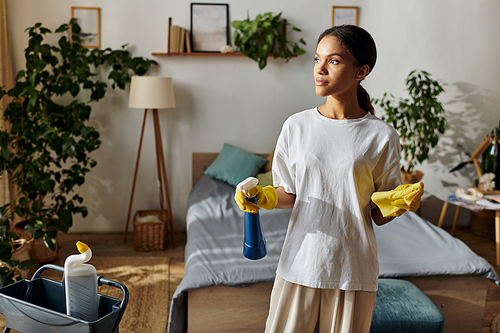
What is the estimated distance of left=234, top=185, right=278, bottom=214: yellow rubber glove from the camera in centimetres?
110

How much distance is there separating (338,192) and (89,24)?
3.05m

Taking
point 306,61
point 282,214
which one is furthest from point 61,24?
Result: point 282,214

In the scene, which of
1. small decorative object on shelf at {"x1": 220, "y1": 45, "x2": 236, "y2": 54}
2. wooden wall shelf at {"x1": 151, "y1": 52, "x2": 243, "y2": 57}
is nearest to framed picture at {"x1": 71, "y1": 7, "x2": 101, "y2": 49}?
wooden wall shelf at {"x1": 151, "y1": 52, "x2": 243, "y2": 57}

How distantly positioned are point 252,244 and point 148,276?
6.25 ft

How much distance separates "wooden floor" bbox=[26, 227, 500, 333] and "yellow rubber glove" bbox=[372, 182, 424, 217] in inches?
76.1

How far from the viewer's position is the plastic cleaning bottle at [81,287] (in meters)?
0.85

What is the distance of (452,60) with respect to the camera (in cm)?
383

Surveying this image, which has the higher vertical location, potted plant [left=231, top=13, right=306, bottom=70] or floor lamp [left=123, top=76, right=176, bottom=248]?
potted plant [left=231, top=13, right=306, bottom=70]

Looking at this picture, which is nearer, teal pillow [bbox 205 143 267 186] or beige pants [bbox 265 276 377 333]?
beige pants [bbox 265 276 377 333]

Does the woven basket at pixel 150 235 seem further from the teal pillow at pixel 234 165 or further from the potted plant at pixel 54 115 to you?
the teal pillow at pixel 234 165

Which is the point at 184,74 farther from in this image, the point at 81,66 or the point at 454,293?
the point at 454,293

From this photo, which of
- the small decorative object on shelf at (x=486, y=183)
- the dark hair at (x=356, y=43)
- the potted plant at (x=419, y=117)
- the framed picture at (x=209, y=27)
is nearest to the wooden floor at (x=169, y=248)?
the small decorative object on shelf at (x=486, y=183)

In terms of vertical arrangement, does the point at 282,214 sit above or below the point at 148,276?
above

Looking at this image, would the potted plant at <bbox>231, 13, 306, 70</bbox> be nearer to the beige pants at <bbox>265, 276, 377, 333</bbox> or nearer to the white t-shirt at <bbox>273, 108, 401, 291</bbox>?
the white t-shirt at <bbox>273, 108, 401, 291</bbox>
